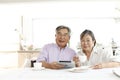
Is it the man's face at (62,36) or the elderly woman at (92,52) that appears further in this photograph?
the man's face at (62,36)

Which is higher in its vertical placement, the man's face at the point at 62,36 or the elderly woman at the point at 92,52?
the man's face at the point at 62,36

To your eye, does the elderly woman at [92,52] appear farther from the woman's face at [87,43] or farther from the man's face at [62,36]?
the man's face at [62,36]

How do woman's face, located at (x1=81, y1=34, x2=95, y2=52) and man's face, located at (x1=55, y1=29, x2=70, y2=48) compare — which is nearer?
woman's face, located at (x1=81, y1=34, x2=95, y2=52)

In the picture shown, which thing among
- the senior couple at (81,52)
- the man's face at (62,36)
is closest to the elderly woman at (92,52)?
the senior couple at (81,52)

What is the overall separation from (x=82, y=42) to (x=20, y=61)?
7.69 feet

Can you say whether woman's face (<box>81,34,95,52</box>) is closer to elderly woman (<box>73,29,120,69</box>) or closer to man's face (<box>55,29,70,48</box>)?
elderly woman (<box>73,29,120,69</box>)

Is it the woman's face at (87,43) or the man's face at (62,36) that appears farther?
the man's face at (62,36)

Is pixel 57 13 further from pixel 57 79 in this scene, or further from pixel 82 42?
pixel 57 79

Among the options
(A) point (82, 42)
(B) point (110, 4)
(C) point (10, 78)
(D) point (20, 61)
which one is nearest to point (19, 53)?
(D) point (20, 61)

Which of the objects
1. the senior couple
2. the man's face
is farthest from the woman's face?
the man's face

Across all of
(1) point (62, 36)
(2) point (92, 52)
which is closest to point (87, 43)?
(2) point (92, 52)

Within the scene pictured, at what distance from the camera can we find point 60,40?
2361mm

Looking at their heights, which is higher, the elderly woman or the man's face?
the man's face

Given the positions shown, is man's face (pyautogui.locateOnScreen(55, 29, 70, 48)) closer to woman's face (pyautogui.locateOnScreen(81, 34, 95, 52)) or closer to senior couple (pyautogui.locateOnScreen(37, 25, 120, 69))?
senior couple (pyautogui.locateOnScreen(37, 25, 120, 69))
